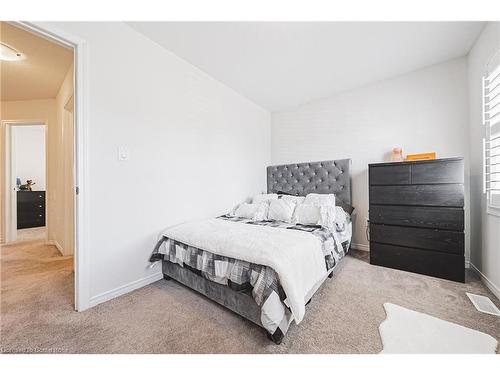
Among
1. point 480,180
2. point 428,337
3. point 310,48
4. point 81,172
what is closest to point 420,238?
point 480,180

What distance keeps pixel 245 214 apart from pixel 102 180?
1652 millimetres

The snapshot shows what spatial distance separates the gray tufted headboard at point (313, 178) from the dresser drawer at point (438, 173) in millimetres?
869

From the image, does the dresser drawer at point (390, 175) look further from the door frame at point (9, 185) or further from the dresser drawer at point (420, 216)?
the door frame at point (9, 185)

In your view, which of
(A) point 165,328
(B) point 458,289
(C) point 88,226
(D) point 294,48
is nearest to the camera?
(A) point 165,328

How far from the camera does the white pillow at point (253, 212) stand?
267 centimetres

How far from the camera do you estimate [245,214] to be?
9.11 ft

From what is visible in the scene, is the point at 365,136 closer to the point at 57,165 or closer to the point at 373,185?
the point at 373,185

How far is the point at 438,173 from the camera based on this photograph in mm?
2141

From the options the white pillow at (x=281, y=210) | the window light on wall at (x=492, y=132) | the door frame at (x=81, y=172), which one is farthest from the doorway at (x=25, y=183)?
the window light on wall at (x=492, y=132)

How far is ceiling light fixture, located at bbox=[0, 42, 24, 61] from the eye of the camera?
209cm

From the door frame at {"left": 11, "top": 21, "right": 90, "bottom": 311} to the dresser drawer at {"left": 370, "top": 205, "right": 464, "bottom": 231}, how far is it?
9.89ft

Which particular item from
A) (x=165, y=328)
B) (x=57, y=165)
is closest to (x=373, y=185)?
(x=165, y=328)

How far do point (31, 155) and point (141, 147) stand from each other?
5505 millimetres

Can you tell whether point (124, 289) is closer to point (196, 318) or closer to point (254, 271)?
point (196, 318)
